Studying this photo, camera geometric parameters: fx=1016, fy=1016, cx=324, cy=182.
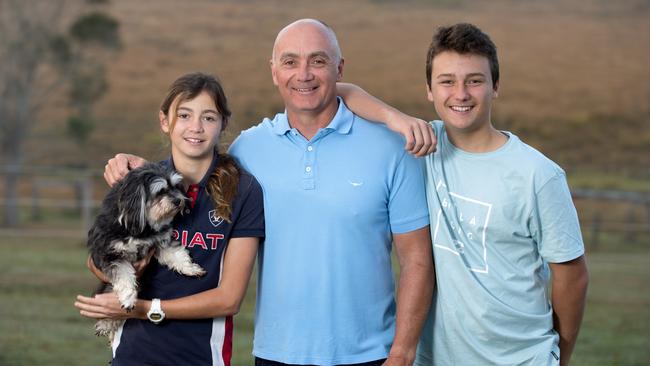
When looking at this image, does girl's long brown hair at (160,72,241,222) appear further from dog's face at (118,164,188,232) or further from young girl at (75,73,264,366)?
dog's face at (118,164,188,232)

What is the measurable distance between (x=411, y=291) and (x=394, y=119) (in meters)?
0.64

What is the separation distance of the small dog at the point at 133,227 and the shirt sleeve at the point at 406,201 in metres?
0.79

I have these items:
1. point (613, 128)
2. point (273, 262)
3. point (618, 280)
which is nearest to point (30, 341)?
point (273, 262)

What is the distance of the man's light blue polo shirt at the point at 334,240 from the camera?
373 centimetres

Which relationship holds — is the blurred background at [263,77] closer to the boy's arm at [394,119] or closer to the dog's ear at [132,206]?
the dog's ear at [132,206]

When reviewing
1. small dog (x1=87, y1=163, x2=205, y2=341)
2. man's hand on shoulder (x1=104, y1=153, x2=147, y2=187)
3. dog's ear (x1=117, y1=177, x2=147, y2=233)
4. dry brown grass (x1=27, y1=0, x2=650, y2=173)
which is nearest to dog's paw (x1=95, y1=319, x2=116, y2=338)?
small dog (x1=87, y1=163, x2=205, y2=341)

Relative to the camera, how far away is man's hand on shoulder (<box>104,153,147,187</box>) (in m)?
4.18

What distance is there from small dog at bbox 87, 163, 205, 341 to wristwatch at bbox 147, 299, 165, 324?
155mm

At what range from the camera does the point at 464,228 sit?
12.1 ft

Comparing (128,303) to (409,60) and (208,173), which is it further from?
(409,60)

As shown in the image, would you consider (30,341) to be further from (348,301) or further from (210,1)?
(210,1)

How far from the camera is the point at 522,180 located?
3.59m

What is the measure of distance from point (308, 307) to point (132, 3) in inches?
2473

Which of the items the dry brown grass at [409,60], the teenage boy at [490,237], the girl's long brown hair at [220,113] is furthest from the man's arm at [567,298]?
the dry brown grass at [409,60]
